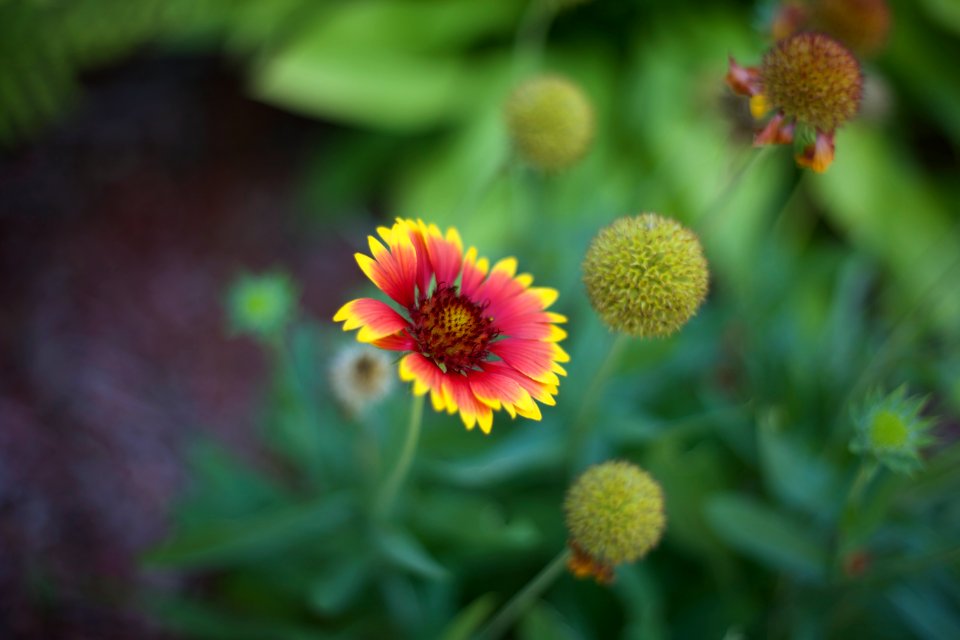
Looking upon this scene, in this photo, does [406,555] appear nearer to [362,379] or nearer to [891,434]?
[362,379]

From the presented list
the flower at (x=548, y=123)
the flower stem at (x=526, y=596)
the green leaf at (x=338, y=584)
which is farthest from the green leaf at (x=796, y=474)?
the green leaf at (x=338, y=584)

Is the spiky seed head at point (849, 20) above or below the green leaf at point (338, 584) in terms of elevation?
above

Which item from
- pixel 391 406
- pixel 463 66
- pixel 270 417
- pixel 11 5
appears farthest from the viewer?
pixel 463 66

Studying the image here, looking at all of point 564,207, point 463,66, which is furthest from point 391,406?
point 463,66

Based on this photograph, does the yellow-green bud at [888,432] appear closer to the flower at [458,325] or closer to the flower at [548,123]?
the flower at [458,325]

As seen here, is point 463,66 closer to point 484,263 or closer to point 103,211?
point 103,211

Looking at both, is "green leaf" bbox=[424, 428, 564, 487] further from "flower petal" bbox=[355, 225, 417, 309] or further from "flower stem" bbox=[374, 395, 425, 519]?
"flower petal" bbox=[355, 225, 417, 309]

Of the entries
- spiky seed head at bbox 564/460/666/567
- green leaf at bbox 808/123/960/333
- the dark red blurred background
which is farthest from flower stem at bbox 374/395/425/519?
green leaf at bbox 808/123/960/333
